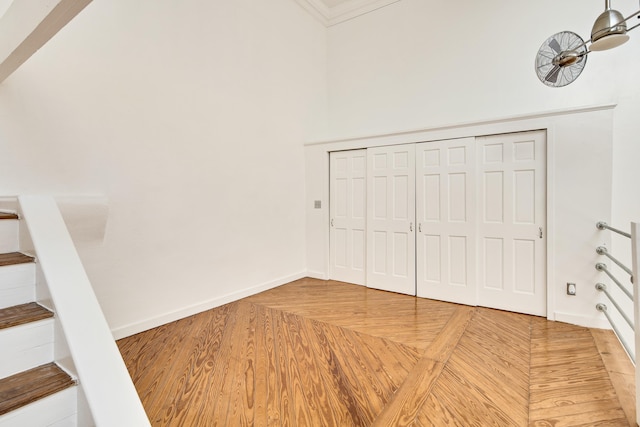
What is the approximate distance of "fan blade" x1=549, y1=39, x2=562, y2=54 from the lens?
8.96 ft

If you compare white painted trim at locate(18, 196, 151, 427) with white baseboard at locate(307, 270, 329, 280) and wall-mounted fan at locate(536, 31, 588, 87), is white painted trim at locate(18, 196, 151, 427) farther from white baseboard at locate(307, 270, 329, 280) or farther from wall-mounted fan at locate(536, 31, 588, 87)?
white baseboard at locate(307, 270, 329, 280)

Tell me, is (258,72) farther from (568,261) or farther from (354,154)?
(568,261)

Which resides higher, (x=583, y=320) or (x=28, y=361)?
(x=28, y=361)

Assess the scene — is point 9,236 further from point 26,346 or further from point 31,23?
point 31,23

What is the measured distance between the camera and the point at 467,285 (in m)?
3.76

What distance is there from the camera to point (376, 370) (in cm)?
232

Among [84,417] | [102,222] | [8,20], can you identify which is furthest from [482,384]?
[8,20]

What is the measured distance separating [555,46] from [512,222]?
5.80 ft

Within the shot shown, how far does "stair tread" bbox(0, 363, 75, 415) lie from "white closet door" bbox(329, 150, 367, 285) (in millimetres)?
3776

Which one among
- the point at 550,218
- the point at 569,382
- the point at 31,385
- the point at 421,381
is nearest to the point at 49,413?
the point at 31,385

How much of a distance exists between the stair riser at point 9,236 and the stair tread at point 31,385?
2.83 feet

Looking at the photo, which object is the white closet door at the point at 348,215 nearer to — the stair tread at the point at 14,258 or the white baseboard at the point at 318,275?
the white baseboard at the point at 318,275

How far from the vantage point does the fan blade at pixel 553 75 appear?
272 centimetres

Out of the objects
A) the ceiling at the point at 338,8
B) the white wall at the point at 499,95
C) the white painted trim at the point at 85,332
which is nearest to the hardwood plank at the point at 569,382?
the white wall at the point at 499,95
